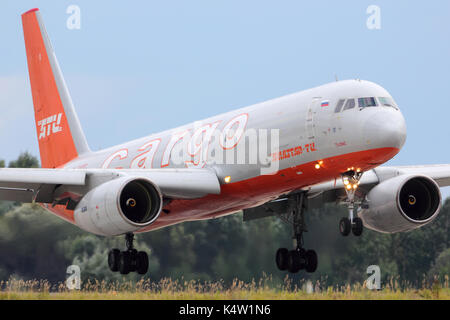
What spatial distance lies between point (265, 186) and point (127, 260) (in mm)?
5733

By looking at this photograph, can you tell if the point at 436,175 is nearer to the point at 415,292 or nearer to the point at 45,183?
the point at 415,292

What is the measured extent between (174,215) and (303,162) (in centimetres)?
533

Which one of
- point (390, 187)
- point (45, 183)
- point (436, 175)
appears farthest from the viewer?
point (436, 175)

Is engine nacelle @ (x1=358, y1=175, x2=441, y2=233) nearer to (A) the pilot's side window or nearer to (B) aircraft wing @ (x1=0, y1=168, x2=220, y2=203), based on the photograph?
(A) the pilot's side window

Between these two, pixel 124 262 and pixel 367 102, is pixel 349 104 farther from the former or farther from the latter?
pixel 124 262

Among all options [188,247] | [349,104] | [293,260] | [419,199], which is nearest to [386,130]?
[349,104]

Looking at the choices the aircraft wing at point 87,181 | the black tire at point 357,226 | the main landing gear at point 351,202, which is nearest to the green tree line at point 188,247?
the aircraft wing at point 87,181

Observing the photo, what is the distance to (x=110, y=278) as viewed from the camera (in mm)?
34656

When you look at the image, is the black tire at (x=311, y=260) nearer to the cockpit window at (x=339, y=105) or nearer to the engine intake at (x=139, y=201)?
the engine intake at (x=139, y=201)

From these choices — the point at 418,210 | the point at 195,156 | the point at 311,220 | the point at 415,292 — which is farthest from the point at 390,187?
the point at 311,220

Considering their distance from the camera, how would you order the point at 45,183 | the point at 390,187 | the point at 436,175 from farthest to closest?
the point at 436,175
the point at 390,187
the point at 45,183

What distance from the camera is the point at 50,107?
34312mm

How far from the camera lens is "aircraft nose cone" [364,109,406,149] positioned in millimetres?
22078

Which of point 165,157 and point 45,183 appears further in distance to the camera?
point 165,157
